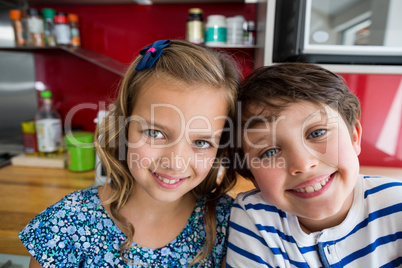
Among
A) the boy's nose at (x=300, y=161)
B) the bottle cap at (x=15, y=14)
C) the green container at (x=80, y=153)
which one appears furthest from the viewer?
the bottle cap at (x=15, y=14)

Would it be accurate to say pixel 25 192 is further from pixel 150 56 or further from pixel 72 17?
pixel 72 17

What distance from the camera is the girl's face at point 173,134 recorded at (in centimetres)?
63

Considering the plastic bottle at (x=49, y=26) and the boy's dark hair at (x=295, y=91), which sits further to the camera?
the plastic bottle at (x=49, y=26)

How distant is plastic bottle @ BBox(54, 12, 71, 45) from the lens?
1.32 m

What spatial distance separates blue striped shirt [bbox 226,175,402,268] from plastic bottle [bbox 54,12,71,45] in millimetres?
1149

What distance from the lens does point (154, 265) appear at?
0.71 m

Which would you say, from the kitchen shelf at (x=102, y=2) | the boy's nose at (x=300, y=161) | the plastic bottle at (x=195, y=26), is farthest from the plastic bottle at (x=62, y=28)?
the boy's nose at (x=300, y=161)

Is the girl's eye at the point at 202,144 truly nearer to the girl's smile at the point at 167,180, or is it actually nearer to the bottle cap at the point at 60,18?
the girl's smile at the point at 167,180

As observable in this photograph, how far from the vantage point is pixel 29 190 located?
3.42 ft

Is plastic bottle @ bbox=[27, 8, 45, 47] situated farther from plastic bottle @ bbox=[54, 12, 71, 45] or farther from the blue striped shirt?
the blue striped shirt

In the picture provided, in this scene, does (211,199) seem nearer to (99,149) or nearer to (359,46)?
(99,149)

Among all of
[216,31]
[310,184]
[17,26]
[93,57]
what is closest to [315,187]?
[310,184]

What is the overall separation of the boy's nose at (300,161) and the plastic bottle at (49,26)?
122cm

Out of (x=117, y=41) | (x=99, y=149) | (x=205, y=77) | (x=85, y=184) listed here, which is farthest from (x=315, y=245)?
(x=117, y=41)
